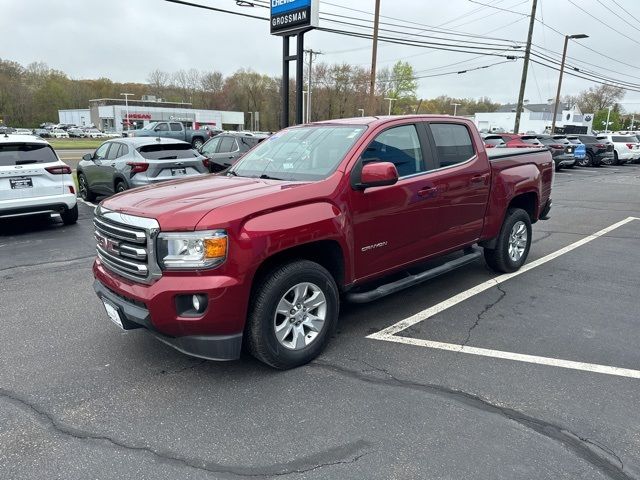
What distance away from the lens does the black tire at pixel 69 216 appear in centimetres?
870

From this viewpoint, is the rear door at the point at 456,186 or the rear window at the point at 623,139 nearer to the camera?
the rear door at the point at 456,186

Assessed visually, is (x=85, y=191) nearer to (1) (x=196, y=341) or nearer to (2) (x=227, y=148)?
(2) (x=227, y=148)

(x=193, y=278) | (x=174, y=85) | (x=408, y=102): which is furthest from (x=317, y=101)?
(x=193, y=278)

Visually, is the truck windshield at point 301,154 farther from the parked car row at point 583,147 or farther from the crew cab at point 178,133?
the crew cab at point 178,133

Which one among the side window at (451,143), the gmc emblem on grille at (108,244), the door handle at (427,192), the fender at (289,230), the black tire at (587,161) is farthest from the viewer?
the black tire at (587,161)

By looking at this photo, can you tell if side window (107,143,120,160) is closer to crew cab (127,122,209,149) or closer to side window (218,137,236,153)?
side window (218,137,236,153)

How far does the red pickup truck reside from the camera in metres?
3.13

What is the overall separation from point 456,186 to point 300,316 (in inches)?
88.3

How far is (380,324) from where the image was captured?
4.48 meters

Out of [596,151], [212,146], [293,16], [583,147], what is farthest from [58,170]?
[596,151]

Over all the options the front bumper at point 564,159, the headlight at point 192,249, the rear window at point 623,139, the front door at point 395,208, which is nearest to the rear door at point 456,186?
the front door at point 395,208

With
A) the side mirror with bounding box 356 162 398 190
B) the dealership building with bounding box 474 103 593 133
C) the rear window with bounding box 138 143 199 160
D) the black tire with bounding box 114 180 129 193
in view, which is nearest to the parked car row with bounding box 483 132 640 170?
the rear window with bounding box 138 143 199 160

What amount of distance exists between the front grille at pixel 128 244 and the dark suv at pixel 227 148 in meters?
9.12

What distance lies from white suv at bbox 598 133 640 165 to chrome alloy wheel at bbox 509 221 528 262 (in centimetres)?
2647
